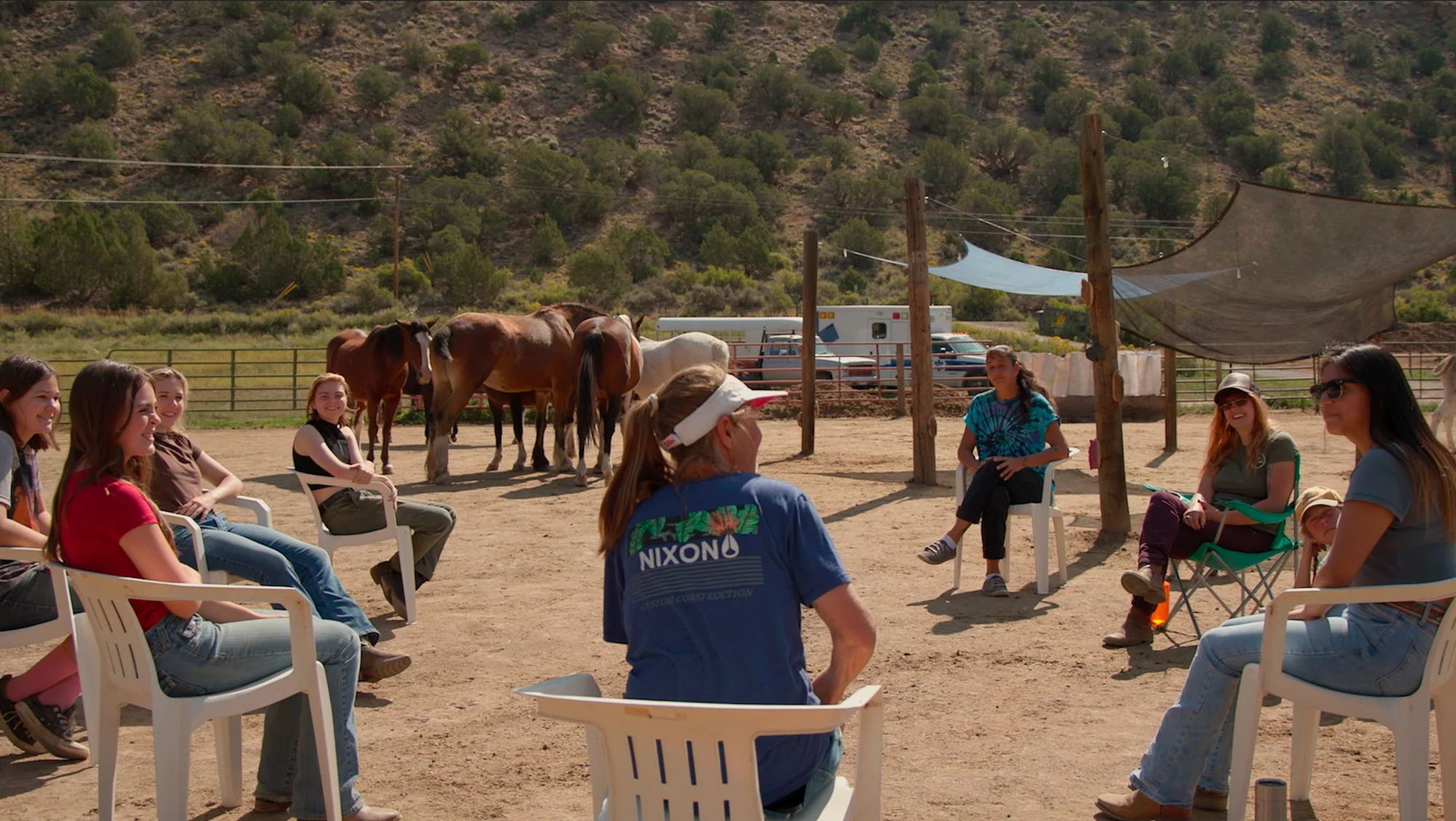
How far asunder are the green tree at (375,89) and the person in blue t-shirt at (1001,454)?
204 feet

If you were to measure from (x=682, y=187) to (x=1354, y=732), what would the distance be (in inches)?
2029

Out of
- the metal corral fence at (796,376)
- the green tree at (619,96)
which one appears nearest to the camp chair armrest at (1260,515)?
the metal corral fence at (796,376)

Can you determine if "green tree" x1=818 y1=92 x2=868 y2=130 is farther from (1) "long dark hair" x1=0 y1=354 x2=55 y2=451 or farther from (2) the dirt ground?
(1) "long dark hair" x1=0 y1=354 x2=55 y2=451

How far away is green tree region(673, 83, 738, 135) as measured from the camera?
66.8 meters

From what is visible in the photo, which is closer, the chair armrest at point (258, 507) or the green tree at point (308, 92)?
the chair armrest at point (258, 507)

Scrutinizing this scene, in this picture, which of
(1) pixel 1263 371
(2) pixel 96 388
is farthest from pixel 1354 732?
(1) pixel 1263 371

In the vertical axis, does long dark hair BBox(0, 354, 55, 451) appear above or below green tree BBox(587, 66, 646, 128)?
below

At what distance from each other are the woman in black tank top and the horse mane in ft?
20.5

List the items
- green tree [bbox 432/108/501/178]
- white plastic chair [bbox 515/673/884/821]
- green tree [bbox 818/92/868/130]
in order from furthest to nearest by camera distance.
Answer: green tree [bbox 818/92/868/130] → green tree [bbox 432/108/501/178] → white plastic chair [bbox 515/673/884/821]

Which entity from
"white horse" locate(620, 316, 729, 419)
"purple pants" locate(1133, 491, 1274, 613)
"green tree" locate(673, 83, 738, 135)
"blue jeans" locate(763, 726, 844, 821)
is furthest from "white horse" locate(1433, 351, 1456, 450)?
"green tree" locate(673, 83, 738, 135)

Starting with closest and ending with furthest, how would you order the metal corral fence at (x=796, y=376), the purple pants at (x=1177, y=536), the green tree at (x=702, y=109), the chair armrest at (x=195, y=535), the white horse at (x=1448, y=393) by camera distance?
1. the chair armrest at (x=195, y=535)
2. the purple pants at (x=1177, y=536)
3. the white horse at (x=1448, y=393)
4. the metal corral fence at (x=796, y=376)
5. the green tree at (x=702, y=109)

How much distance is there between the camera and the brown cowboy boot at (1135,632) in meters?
Answer: 4.99

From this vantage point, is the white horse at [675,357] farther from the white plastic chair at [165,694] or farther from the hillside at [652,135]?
the hillside at [652,135]

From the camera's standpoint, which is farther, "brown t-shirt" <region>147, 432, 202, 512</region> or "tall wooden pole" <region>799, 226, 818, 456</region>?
"tall wooden pole" <region>799, 226, 818, 456</region>
